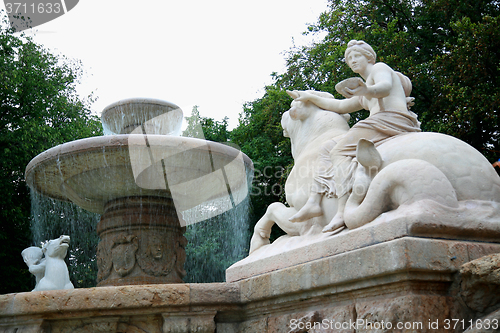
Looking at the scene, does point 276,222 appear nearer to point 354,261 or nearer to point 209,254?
point 354,261

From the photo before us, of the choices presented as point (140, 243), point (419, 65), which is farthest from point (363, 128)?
point (419, 65)

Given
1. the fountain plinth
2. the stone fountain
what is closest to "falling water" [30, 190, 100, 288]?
the fountain plinth

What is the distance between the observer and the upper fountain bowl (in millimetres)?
9078

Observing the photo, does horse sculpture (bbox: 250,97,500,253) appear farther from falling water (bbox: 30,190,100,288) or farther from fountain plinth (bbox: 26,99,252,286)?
falling water (bbox: 30,190,100,288)

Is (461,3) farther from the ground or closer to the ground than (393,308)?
farther from the ground

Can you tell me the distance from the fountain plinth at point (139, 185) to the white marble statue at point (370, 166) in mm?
2312

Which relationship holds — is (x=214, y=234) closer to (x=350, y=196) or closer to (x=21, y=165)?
(x=21, y=165)

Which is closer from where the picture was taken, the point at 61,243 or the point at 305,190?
the point at 305,190

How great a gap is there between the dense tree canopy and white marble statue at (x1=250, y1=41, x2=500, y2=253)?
7.61 metres

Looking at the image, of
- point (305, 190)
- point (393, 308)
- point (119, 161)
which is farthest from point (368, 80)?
point (119, 161)

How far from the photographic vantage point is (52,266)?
636 centimetres

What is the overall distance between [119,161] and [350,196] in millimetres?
4120

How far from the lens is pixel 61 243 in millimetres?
6461

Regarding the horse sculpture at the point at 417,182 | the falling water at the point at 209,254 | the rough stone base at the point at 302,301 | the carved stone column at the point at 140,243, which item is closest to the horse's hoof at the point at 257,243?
the horse sculpture at the point at 417,182
